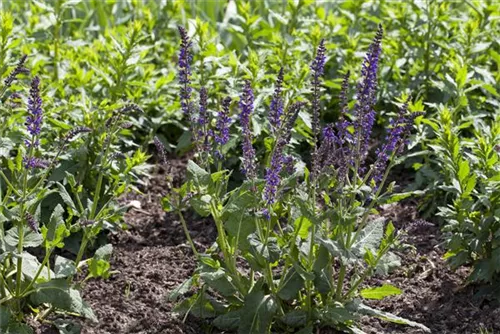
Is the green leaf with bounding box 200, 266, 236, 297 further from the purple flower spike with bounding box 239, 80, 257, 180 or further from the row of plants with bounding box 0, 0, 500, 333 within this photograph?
the purple flower spike with bounding box 239, 80, 257, 180

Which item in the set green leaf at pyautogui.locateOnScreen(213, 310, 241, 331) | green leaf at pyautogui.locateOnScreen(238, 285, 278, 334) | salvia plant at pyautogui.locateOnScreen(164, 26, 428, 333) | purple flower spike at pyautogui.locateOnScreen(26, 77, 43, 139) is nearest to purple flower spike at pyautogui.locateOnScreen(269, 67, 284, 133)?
salvia plant at pyautogui.locateOnScreen(164, 26, 428, 333)

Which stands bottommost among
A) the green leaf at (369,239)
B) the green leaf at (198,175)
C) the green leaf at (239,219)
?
the green leaf at (369,239)

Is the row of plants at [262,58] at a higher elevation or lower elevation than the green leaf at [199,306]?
higher

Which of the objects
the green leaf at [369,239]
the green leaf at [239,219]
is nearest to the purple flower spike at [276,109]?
the green leaf at [239,219]

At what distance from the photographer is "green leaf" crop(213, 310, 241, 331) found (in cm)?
457

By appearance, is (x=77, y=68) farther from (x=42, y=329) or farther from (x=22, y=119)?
(x=42, y=329)

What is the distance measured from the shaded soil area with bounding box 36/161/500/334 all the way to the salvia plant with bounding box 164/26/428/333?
0.23 metres

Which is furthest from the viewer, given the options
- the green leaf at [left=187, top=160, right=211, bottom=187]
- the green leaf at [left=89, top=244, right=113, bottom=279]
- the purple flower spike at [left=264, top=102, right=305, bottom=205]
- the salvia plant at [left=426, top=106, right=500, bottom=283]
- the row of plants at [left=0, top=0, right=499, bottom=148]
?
the row of plants at [left=0, top=0, right=499, bottom=148]

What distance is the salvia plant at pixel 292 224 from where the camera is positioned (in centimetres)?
433

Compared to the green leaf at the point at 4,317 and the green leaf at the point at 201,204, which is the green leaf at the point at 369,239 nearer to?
the green leaf at the point at 201,204

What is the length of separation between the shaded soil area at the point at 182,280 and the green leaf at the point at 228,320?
191 millimetres

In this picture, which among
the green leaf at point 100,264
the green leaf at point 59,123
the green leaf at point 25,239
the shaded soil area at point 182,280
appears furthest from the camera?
the green leaf at point 59,123

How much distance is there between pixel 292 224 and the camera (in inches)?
183

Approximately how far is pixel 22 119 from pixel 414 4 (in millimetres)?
2998
